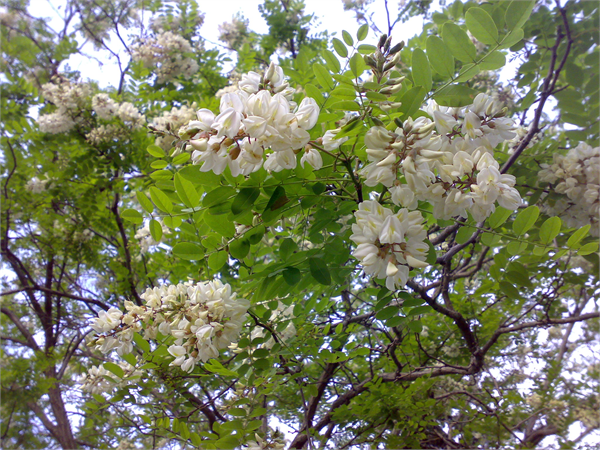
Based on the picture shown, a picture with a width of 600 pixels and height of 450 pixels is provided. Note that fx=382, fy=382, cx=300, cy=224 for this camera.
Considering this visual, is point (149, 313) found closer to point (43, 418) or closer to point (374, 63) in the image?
point (374, 63)

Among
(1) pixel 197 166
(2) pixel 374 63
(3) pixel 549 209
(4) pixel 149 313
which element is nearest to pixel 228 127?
(1) pixel 197 166

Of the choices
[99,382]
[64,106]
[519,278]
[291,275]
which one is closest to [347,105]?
[291,275]

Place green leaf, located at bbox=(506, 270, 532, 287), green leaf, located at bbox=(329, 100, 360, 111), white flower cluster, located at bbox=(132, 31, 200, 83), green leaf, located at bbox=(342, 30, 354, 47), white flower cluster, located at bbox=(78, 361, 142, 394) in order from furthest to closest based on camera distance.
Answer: white flower cluster, located at bbox=(132, 31, 200, 83), white flower cluster, located at bbox=(78, 361, 142, 394), green leaf, located at bbox=(506, 270, 532, 287), green leaf, located at bbox=(342, 30, 354, 47), green leaf, located at bbox=(329, 100, 360, 111)

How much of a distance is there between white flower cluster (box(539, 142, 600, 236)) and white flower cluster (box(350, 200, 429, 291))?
3.98 feet

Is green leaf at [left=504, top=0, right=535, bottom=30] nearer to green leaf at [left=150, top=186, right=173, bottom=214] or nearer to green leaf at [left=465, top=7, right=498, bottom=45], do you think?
green leaf at [left=465, top=7, right=498, bottom=45]

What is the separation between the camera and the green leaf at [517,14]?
110 centimetres

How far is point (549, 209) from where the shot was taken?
6.36ft

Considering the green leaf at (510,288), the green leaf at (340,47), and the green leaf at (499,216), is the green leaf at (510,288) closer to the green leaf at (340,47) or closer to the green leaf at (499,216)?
the green leaf at (499,216)

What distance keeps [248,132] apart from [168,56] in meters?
4.04

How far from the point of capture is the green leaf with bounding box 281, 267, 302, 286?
134 cm

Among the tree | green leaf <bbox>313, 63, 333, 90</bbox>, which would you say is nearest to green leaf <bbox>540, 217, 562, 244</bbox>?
the tree

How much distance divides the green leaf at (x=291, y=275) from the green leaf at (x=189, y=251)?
30cm

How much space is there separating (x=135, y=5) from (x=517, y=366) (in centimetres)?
800

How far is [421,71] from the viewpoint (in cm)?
110
